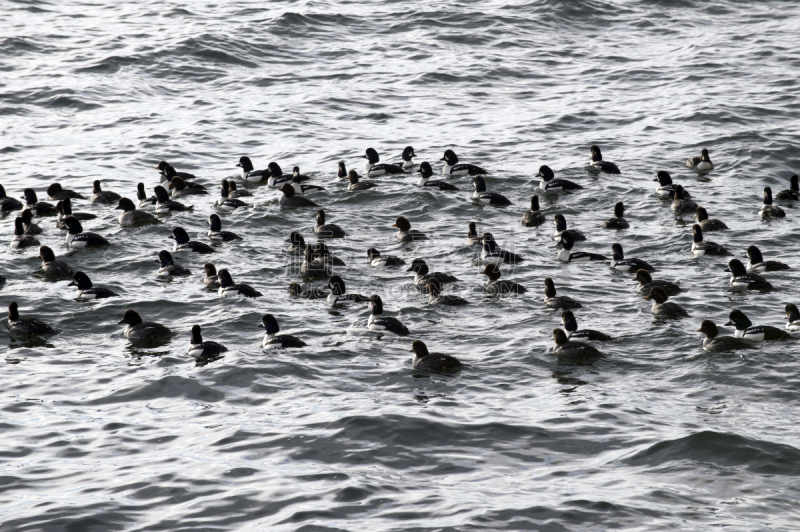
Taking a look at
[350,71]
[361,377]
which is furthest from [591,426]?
[350,71]

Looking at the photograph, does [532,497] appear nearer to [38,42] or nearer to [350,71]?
[350,71]

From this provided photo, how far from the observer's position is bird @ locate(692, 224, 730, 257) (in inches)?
754

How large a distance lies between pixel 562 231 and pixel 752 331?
6292 millimetres

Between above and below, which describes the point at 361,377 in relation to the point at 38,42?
below

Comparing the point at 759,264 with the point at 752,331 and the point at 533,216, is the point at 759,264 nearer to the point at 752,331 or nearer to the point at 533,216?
the point at 752,331

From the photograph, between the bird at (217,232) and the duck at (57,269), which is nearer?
the duck at (57,269)

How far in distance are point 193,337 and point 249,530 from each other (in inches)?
211

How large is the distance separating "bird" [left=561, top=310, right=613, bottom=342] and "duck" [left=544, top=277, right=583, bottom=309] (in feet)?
3.39

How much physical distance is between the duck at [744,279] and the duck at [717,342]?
2771 mm

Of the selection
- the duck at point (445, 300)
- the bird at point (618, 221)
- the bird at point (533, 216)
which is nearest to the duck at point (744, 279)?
the bird at point (618, 221)

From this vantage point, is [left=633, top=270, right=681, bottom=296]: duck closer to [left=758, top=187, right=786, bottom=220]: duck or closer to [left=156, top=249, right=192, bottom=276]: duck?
[left=758, top=187, right=786, bottom=220]: duck

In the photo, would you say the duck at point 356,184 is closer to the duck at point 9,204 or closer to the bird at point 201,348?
the duck at point 9,204

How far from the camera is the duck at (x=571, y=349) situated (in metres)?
14.6

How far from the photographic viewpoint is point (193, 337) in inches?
599
